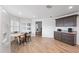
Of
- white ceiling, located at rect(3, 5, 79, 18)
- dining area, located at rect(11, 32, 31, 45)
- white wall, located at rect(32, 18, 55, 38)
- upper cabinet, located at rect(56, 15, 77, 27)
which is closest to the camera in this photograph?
white ceiling, located at rect(3, 5, 79, 18)

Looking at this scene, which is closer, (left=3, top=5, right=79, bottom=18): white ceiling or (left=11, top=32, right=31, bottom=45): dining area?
(left=3, top=5, right=79, bottom=18): white ceiling

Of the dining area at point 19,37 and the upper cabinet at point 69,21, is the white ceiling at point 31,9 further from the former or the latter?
the dining area at point 19,37

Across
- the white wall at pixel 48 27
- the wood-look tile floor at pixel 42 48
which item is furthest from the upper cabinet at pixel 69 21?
the white wall at pixel 48 27

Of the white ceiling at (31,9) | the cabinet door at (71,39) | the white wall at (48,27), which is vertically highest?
A: the white ceiling at (31,9)

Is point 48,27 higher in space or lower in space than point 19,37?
higher

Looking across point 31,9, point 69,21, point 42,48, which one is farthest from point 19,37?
point 69,21

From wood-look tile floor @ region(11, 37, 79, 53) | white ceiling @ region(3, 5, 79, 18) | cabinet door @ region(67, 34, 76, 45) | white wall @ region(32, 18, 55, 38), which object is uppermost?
white ceiling @ region(3, 5, 79, 18)

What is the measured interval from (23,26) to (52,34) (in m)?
4.71

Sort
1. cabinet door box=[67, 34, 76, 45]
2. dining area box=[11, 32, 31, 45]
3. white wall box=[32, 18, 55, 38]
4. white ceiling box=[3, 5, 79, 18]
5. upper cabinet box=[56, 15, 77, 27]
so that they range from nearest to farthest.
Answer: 1. white ceiling box=[3, 5, 79, 18]
2. dining area box=[11, 32, 31, 45]
3. cabinet door box=[67, 34, 76, 45]
4. upper cabinet box=[56, 15, 77, 27]
5. white wall box=[32, 18, 55, 38]

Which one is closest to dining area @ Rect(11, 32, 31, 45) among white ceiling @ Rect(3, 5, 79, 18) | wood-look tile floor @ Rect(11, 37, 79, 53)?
wood-look tile floor @ Rect(11, 37, 79, 53)

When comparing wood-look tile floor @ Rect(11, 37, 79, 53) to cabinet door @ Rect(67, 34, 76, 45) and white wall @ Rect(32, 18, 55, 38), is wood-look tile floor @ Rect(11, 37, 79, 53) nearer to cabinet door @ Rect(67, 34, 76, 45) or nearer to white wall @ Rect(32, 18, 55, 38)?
cabinet door @ Rect(67, 34, 76, 45)

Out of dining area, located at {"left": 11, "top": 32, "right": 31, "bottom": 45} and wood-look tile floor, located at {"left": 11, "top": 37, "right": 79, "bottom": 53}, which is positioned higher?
dining area, located at {"left": 11, "top": 32, "right": 31, "bottom": 45}

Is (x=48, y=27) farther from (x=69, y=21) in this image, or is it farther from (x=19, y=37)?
(x=19, y=37)
